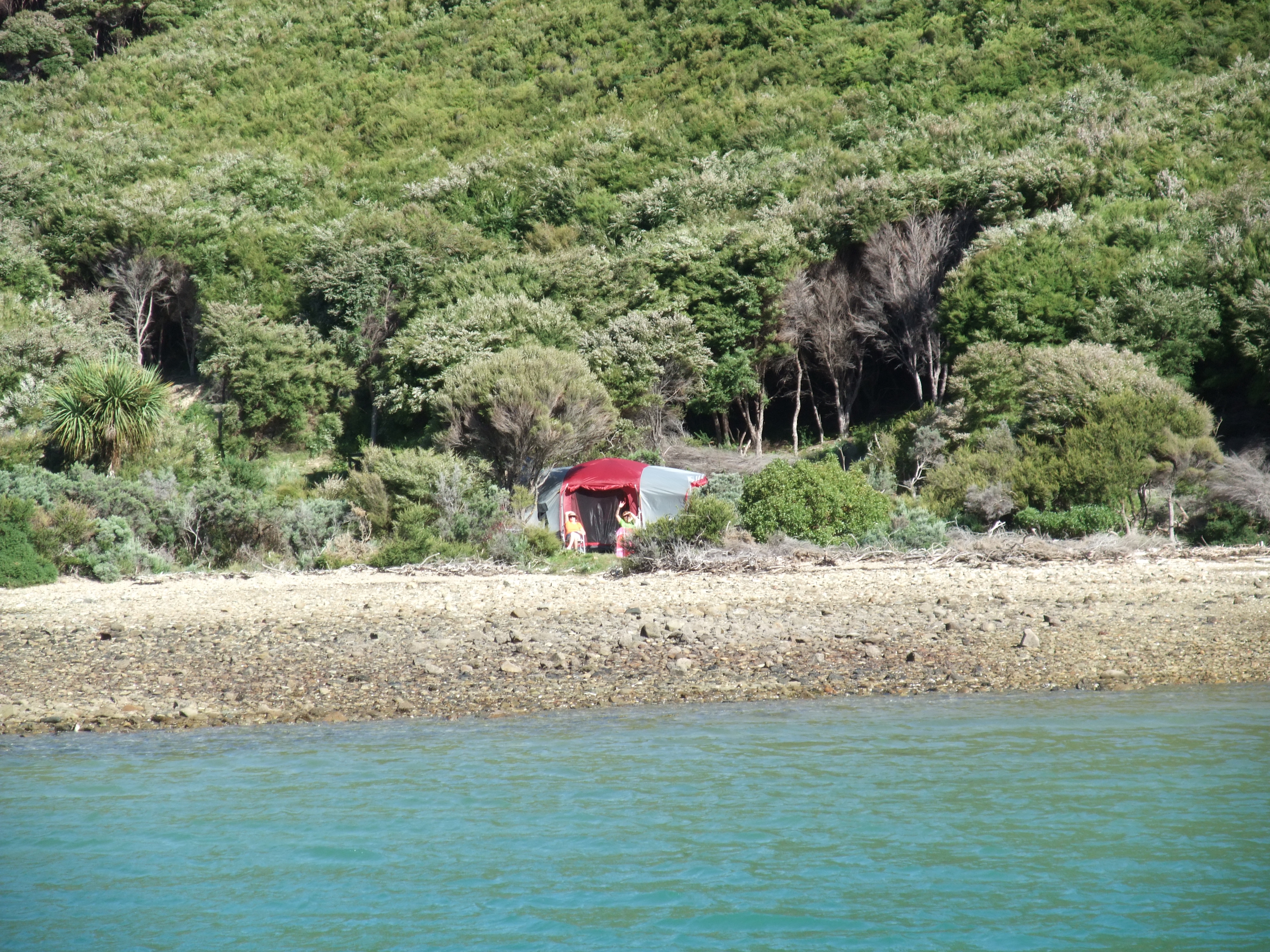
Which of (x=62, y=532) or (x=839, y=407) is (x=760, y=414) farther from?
(x=62, y=532)

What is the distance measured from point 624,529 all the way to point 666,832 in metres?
13.1

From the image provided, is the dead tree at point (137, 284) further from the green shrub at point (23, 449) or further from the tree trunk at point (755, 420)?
the tree trunk at point (755, 420)

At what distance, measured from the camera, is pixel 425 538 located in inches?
665

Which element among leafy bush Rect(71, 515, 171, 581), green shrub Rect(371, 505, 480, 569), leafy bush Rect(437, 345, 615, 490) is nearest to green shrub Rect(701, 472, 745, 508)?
leafy bush Rect(437, 345, 615, 490)

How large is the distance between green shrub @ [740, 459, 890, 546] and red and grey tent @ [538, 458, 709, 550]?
11.7 ft

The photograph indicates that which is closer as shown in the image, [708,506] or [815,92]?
[708,506]

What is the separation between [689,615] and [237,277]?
3217cm

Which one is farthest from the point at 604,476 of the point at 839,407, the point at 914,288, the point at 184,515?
the point at 914,288

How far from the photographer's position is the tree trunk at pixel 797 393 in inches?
1268

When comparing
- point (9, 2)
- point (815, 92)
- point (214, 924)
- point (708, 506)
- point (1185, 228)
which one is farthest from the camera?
point (9, 2)

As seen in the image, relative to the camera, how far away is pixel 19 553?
14305mm

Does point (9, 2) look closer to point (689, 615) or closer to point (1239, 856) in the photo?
point (689, 615)

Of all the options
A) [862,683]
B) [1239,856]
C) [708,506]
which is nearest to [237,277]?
[708,506]

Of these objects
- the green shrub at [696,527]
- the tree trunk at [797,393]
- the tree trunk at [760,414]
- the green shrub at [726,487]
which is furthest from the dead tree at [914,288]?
the green shrub at [696,527]
